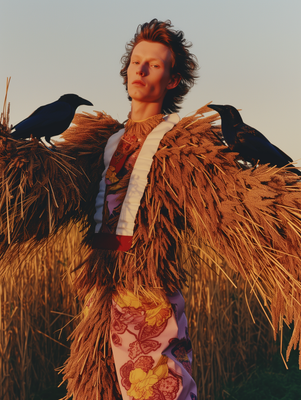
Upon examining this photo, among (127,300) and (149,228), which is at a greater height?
(149,228)

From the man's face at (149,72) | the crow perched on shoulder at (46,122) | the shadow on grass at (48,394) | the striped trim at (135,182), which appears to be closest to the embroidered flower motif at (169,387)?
the striped trim at (135,182)

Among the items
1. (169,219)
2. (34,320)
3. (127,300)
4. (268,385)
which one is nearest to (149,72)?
(169,219)

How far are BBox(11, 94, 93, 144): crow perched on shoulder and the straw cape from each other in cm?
7

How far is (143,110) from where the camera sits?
1.74 m

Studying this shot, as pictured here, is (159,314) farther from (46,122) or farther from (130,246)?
(46,122)

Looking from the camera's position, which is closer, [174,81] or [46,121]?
[46,121]

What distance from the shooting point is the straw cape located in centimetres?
138

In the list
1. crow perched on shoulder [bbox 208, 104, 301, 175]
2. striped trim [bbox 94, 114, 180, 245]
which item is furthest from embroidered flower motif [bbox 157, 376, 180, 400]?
crow perched on shoulder [bbox 208, 104, 301, 175]

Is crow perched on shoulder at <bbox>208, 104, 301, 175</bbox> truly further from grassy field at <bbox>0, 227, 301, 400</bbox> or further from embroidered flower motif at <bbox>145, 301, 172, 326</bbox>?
grassy field at <bbox>0, 227, 301, 400</bbox>

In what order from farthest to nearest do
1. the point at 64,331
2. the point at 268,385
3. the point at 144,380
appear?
the point at 268,385
the point at 64,331
the point at 144,380

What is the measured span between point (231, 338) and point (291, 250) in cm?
219

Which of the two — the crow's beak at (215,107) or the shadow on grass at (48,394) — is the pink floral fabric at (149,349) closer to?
the crow's beak at (215,107)

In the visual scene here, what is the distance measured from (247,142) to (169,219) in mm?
442

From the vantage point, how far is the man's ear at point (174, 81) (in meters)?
1.81
